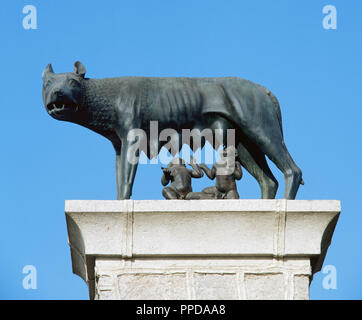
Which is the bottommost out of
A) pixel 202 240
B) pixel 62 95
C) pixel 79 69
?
pixel 202 240

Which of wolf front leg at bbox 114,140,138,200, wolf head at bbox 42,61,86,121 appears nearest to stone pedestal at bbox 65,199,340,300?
wolf front leg at bbox 114,140,138,200

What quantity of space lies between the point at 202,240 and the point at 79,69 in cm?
200

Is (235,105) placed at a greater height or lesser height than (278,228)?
greater

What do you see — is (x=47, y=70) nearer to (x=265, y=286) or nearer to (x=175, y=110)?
(x=175, y=110)

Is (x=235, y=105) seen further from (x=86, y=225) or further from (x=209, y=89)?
(x=86, y=225)

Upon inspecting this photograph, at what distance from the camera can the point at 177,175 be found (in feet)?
33.9

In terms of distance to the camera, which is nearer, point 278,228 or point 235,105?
point 278,228

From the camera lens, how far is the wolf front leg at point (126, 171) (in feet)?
32.6

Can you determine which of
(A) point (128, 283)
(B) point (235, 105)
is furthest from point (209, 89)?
(A) point (128, 283)

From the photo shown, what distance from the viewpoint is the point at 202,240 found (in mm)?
9523

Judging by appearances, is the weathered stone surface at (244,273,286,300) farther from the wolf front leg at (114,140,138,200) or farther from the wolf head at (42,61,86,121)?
the wolf head at (42,61,86,121)

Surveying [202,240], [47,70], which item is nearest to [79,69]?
[47,70]

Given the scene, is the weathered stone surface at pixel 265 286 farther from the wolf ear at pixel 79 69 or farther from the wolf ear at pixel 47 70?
the wolf ear at pixel 47 70
